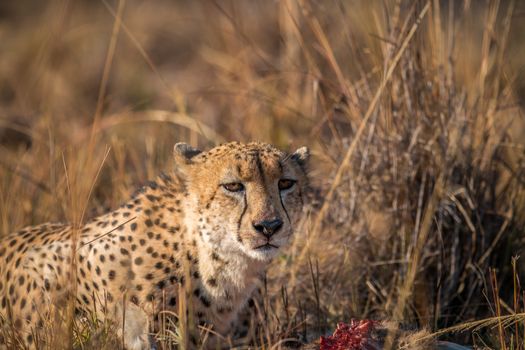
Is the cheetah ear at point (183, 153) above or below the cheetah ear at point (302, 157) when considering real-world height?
above

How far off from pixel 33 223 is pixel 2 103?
299 cm

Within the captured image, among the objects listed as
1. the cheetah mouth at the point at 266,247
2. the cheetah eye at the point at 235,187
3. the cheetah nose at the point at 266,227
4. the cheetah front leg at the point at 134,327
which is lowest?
the cheetah front leg at the point at 134,327

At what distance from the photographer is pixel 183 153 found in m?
2.93

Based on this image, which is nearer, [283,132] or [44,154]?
[44,154]

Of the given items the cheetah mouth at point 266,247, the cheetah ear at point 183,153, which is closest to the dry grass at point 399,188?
the cheetah mouth at point 266,247

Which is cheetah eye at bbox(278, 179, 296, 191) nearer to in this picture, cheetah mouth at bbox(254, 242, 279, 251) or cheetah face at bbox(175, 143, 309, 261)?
cheetah face at bbox(175, 143, 309, 261)

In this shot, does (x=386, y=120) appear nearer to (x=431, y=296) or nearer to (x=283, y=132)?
(x=431, y=296)

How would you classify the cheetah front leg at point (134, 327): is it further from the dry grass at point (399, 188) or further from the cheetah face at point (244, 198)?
the dry grass at point (399, 188)

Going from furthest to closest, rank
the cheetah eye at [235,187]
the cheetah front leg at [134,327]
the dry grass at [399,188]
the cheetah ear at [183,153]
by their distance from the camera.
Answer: the dry grass at [399,188] < the cheetah ear at [183,153] < the cheetah eye at [235,187] < the cheetah front leg at [134,327]

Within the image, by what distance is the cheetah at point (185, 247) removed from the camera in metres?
2.67

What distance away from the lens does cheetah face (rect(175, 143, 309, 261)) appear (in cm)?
265

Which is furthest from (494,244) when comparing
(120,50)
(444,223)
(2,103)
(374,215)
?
(120,50)

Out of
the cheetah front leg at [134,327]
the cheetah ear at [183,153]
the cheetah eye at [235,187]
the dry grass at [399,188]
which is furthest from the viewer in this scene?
the dry grass at [399,188]

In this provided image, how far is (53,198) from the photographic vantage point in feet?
12.7
